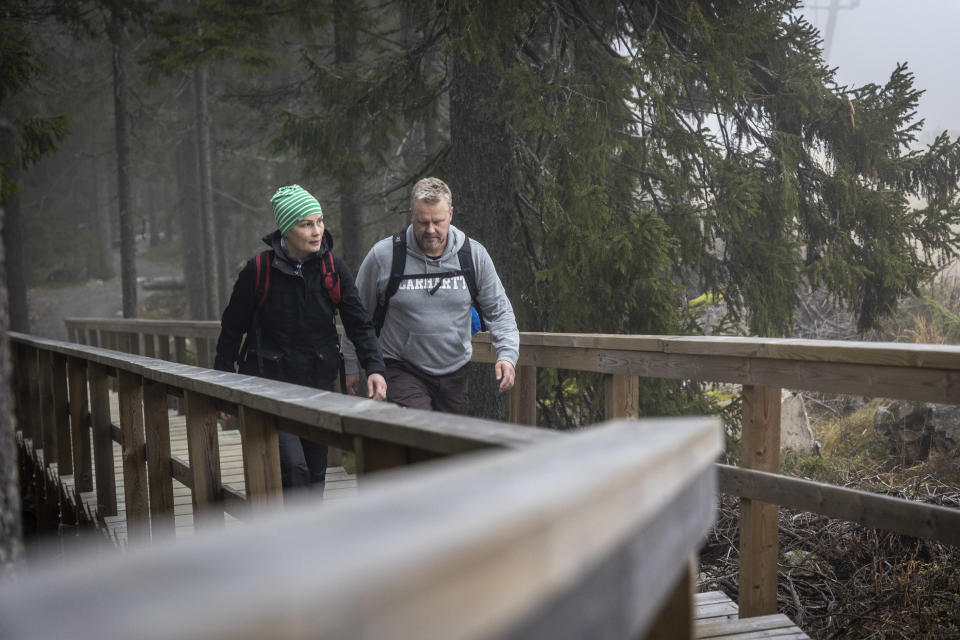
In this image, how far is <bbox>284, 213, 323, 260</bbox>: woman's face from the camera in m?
4.14

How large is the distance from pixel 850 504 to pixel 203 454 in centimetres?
238

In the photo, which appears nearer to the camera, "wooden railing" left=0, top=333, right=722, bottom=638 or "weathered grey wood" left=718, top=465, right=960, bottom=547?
"wooden railing" left=0, top=333, right=722, bottom=638

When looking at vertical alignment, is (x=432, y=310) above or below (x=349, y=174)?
below

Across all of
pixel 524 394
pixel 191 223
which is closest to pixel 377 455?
pixel 524 394

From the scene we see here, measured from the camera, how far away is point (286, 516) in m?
0.71

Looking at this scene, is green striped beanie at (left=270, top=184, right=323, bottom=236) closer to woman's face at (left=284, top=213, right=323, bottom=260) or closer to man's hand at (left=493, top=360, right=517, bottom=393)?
woman's face at (left=284, top=213, right=323, bottom=260)

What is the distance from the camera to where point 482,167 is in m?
7.80

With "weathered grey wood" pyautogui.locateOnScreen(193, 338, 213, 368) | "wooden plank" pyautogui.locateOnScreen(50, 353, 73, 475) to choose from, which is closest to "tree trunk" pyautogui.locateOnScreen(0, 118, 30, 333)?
"weathered grey wood" pyautogui.locateOnScreen(193, 338, 213, 368)

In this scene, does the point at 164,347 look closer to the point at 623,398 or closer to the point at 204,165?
the point at 623,398

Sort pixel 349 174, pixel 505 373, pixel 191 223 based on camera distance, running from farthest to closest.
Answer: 1. pixel 191 223
2. pixel 349 174
3. pixel 505 373

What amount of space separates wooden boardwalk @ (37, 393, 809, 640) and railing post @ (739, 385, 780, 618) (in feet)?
0.43

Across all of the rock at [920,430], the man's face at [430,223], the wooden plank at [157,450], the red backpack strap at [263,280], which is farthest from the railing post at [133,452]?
the rock at [920,430]

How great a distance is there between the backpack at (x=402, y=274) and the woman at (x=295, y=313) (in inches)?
12.2

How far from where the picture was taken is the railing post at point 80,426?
580 centimetres
